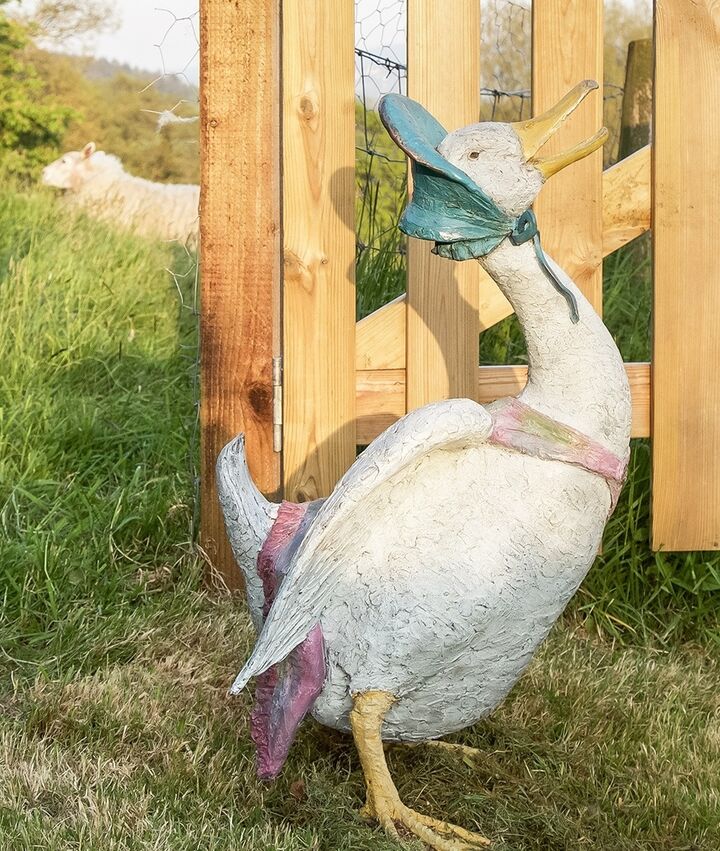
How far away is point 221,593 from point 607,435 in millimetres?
1217

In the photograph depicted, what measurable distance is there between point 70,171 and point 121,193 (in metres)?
0.37

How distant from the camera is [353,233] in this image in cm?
249

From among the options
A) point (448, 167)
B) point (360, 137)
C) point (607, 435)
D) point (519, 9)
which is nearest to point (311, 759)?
A: point (607, 435)

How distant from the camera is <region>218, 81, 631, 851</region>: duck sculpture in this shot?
179 centimetres

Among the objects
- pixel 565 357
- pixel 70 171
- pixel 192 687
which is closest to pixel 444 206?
pixel 565 357

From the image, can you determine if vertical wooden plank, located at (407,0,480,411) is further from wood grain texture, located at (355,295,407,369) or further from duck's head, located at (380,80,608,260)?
duck's head, located at (380,80,608,260)

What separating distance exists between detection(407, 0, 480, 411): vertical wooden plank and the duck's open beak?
66 cm

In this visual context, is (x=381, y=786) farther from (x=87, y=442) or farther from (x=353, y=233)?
(x=87, y=442)

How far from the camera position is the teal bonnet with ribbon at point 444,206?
1760 millimetres

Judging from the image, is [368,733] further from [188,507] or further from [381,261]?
[381,261]

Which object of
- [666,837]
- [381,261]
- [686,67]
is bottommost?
[666,837]

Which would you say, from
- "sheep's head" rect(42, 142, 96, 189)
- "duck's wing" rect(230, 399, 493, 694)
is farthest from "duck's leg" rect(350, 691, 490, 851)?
"sheep's head" rect(42, 142, 96, 189)

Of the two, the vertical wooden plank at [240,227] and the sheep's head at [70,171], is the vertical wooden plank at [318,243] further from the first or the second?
the sheep's head at [70,171]

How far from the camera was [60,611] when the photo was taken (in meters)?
2.60
